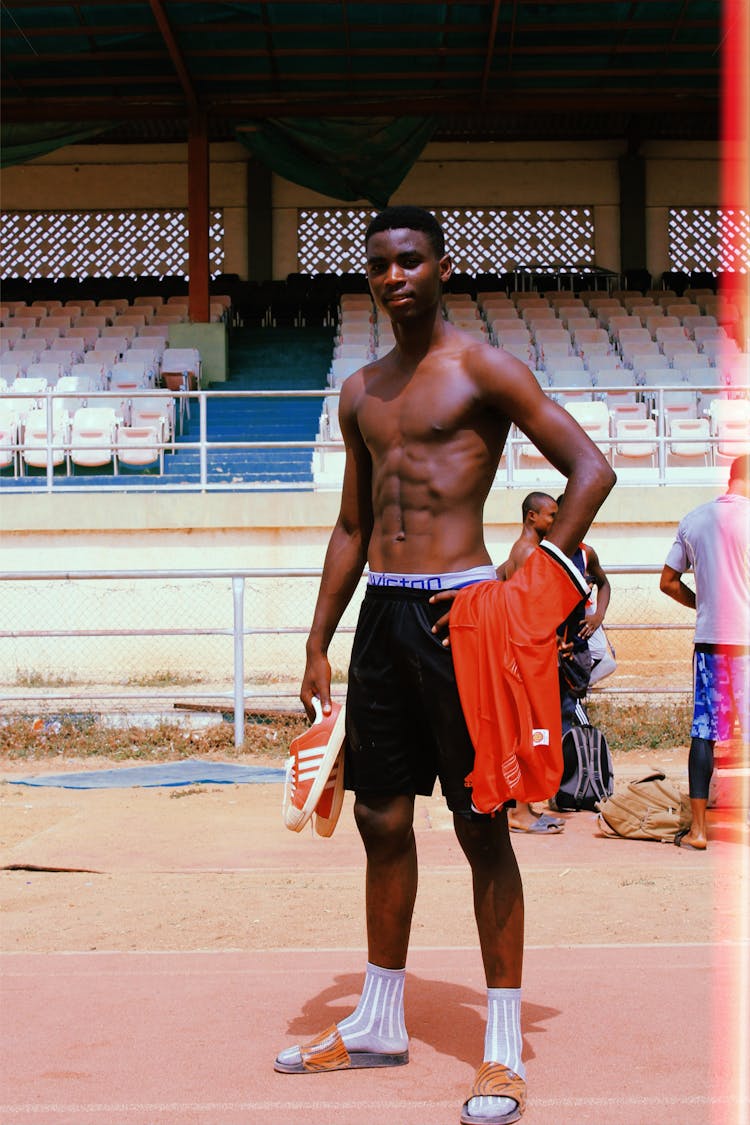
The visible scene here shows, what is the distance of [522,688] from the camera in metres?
2.85

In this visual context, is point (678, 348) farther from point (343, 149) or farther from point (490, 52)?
point (343, 149)

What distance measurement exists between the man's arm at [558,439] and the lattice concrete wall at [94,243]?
2070 cm

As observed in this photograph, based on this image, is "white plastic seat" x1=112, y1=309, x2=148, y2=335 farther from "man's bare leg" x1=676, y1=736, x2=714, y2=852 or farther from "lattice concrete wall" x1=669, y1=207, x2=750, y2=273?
"man's bare leg" x1=676, y1=736, x2=714, y2=852

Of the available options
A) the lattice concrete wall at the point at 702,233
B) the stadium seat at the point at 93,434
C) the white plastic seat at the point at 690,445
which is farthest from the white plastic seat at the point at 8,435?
the lattice concrete wall at the point at 702,233

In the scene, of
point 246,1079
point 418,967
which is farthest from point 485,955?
point 418,967

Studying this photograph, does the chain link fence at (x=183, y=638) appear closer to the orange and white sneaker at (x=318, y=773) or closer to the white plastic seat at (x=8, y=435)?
the white plastic seat at (x=8, y=435)

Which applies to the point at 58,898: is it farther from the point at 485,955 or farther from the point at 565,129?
the point at 565,129

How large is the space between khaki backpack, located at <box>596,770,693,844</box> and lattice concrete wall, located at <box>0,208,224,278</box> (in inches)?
726

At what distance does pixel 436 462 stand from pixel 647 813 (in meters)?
3.41

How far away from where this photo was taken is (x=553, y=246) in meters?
23.1

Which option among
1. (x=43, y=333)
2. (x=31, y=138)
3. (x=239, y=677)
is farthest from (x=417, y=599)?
(x=31, y=138)

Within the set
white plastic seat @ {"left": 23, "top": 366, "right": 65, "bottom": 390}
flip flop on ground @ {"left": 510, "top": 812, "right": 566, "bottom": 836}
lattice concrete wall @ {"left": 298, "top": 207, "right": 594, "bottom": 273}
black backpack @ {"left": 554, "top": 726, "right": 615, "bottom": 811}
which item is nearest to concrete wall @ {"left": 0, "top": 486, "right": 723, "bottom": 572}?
white plastic seat @ {"left": 23, "top": 366, "right": 65, "bottom": 390}

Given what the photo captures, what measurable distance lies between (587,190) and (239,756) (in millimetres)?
17359

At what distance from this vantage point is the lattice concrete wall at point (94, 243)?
23.0m
